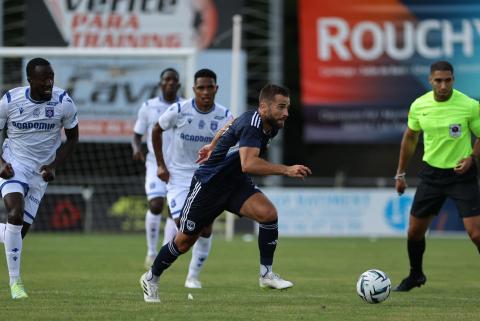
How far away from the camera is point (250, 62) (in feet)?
103

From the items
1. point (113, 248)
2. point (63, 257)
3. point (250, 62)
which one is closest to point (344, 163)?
point (250, 62)

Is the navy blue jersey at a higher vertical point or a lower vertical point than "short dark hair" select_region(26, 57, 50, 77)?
lower

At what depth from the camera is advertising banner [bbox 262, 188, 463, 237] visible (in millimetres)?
24531

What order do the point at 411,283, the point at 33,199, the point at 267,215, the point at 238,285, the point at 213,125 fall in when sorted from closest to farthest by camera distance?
the point at 267,215, the point at 33,199, the point at 411,283, the point at 213,125, the point at 238,285

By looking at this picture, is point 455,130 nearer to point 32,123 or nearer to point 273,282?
point 273,282

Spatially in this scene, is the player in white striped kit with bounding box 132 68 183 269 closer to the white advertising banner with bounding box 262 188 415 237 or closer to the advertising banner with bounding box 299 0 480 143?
the white advertising banner with bounding box 262 188 415 237

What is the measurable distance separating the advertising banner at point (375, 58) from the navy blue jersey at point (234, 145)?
55.9 ft

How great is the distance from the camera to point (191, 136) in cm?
1219

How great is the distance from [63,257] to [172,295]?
6609mm

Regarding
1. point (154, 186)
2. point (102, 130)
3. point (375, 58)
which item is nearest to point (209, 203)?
point (154, 186)

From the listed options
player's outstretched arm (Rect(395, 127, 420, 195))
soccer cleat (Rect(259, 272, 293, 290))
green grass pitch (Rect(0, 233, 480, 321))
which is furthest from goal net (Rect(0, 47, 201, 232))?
soccer cleat (Rect(259, 272, 293, 290))

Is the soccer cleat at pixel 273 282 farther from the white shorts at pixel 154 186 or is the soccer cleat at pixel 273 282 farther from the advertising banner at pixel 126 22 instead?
the advertising banner at pixel 126 22

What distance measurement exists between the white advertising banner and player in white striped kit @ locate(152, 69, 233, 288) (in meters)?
12.1

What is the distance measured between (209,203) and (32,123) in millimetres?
2134
